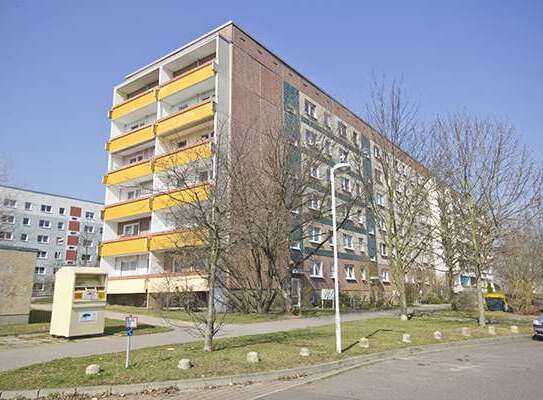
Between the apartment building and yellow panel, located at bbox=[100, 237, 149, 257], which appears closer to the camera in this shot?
the apartment building

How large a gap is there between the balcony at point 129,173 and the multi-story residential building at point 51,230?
35996mm

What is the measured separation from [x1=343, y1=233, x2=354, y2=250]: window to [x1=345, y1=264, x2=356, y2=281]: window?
1819 millimetres

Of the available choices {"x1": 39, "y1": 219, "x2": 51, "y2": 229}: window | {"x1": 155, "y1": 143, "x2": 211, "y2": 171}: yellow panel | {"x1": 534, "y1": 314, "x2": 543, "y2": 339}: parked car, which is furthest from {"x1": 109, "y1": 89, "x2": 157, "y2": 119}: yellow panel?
{"x1": 39, "y1": 219, "x2": 51, "y2": 229}: window

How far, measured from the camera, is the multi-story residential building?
67.6 metres

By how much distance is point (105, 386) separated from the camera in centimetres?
768

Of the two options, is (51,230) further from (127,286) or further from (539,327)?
(539,327)

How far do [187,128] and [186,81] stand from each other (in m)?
3.49

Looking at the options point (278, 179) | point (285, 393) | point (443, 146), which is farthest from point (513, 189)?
point (285, 393)

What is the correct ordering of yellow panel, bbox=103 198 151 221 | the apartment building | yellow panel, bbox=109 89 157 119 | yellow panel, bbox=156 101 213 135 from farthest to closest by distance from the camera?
yellow panel, bbox=109 89 157 119
yellow panel, bbox=103 198 151 221
the apartment building
yellow panel, bbox=156 101 213 135

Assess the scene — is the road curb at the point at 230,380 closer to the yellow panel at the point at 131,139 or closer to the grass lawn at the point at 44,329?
the grass lawn at the point at 44,329

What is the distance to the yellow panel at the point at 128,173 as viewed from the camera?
108 feet

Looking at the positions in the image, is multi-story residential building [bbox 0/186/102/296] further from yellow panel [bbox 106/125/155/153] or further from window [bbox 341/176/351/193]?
window [bbox 341/176/351/193]

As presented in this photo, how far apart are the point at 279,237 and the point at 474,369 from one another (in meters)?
14.7

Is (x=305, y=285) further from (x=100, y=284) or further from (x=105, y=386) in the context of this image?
(x=105, y=386)
